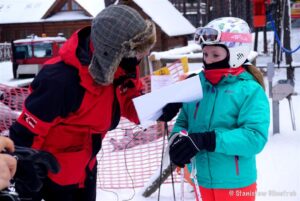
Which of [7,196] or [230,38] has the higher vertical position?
[230,38]

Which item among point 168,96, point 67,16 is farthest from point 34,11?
point 168,96

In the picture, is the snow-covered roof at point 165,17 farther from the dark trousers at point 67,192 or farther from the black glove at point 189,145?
the black glove at point 189,145

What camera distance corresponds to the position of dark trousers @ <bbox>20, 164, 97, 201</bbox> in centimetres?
262

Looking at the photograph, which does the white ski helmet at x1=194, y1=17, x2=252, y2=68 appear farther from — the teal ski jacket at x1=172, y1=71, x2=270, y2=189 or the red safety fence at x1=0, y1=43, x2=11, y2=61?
the red safety fence at x1=0, y1=43, x2=11, y2=61

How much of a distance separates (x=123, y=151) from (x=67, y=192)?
266 cm

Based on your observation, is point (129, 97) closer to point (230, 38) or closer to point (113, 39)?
point (113, 39)

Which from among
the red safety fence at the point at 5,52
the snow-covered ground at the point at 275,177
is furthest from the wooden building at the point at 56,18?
the snow-covered ground at the point at 275,177

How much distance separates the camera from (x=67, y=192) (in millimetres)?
2650

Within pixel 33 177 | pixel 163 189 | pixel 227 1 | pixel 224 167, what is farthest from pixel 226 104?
pixel 227 1

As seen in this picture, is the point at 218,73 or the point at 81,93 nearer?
the point at 81,93

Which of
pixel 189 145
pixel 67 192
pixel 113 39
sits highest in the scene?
pixel 113 39

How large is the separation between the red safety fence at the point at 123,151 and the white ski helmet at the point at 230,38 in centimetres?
232

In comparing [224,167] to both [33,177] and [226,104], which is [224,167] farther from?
[33,177]

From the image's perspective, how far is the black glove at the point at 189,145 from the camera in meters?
2.30
